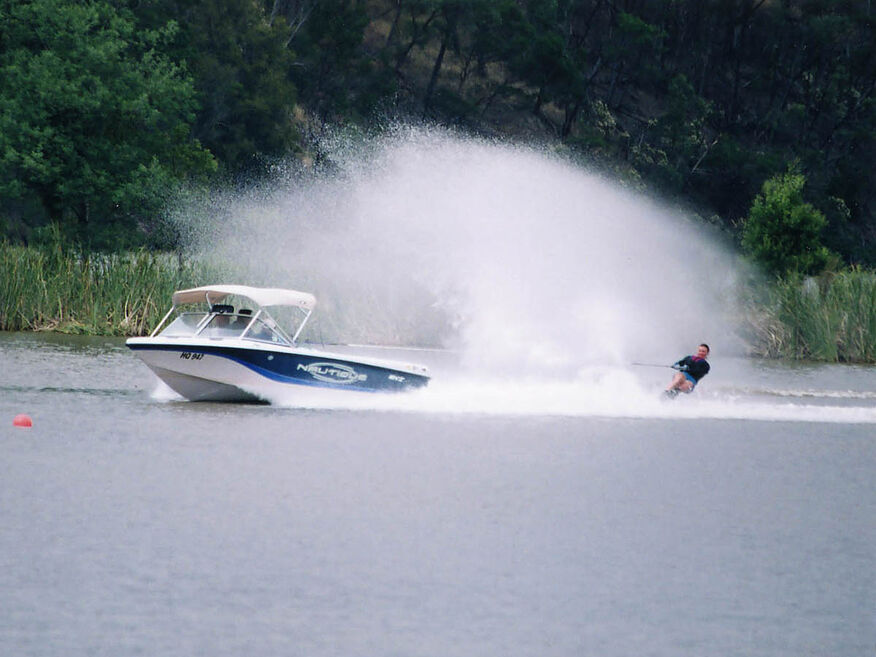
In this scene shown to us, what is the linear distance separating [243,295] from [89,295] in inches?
635

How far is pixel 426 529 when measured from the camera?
16.8 metres

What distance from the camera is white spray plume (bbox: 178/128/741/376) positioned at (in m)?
43.7

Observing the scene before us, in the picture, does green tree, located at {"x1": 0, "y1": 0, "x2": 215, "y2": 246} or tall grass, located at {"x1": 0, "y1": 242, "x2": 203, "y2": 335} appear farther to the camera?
green tree, located at {"x1": 0, "y1": 0, "x2": 215, "y2": 246}

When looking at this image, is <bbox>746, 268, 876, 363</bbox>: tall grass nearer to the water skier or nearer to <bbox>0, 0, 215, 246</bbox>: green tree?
the water skier

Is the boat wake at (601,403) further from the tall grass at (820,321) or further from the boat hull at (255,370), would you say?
the tall grass at (820,321)

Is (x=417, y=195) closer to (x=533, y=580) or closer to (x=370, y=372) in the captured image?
(x=370, y=372)

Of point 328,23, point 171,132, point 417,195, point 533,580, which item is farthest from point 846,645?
point 328,23

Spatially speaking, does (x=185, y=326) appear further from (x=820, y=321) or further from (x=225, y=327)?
(x=820, y=321)

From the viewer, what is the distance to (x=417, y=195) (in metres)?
52.1

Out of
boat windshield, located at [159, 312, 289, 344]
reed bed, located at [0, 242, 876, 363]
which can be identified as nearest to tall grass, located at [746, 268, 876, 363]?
reed bed, located at [0, 242, 876, 363]

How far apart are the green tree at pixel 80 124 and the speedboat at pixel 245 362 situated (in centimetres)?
2619

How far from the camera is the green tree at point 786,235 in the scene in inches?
2062

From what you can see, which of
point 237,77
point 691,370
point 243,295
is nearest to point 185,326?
point 243,295

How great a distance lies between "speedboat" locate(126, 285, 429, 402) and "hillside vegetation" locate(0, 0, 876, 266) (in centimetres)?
2847
